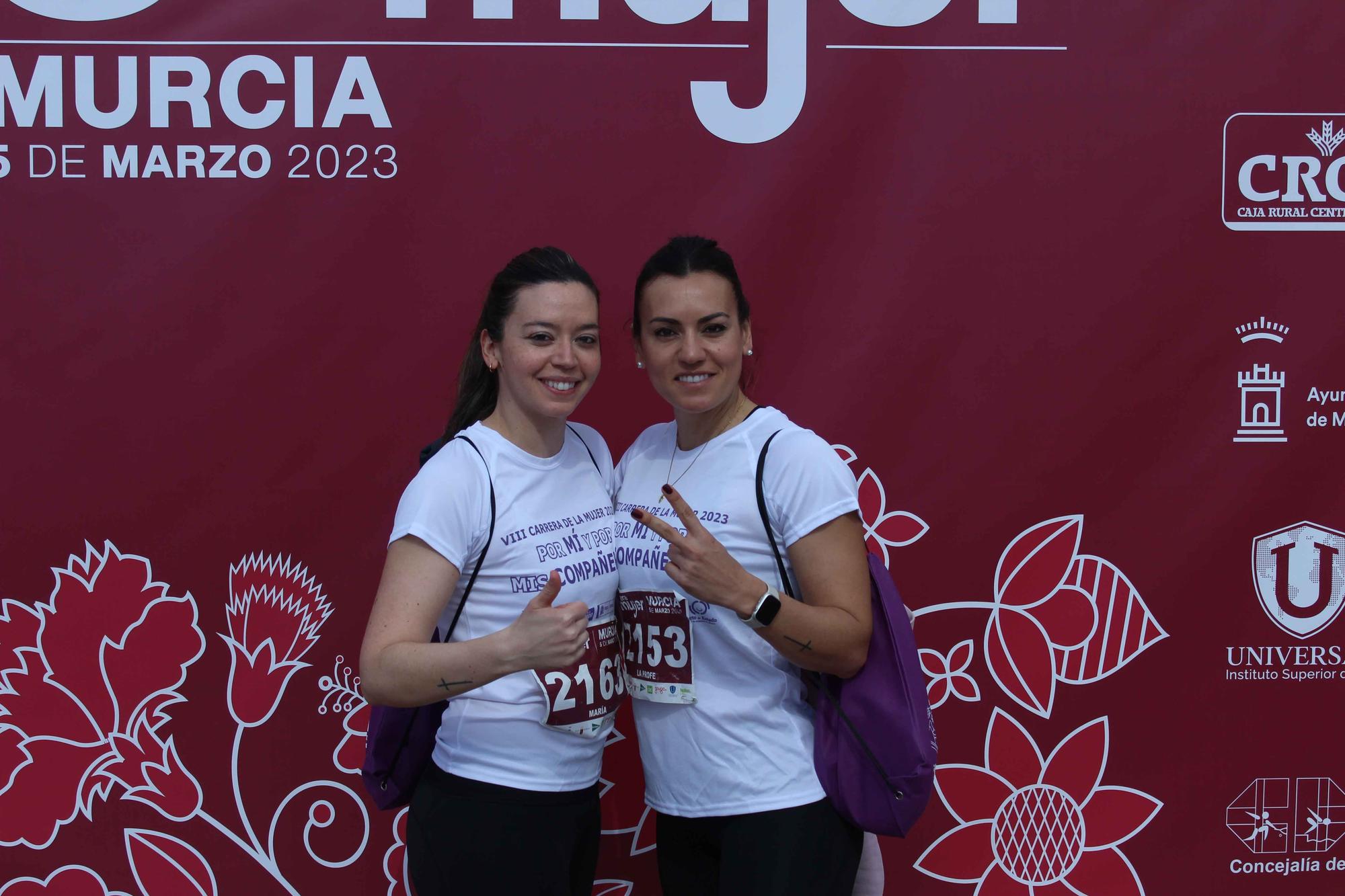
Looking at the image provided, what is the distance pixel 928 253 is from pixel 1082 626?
88 centimetres

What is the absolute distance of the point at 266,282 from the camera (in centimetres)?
230

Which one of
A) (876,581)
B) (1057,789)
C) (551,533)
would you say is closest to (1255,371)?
(1057,789)

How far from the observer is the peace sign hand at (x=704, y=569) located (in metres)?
1.51

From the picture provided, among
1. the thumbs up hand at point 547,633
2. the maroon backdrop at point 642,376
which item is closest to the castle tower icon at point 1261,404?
the maroon backdrop at point 642,376

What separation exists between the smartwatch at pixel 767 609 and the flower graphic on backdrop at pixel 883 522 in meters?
0.87

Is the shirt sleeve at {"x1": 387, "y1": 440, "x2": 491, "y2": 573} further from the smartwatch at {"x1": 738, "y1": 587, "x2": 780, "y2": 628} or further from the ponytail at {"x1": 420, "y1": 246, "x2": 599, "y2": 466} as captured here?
the smartwatch at {"x1": 738, "y1": 587, "x2": 780, "y2": 628}

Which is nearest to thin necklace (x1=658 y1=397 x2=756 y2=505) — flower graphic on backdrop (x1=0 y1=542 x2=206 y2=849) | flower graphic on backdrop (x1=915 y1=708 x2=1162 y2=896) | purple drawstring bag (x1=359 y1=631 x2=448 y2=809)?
purple drawstring bag (x1=359 y1=631 x2=448 y2=809)

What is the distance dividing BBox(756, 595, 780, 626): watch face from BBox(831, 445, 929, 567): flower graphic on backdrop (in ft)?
2.86

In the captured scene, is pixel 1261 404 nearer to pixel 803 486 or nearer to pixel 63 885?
pixel 803 486

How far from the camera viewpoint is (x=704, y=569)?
4.96 feet

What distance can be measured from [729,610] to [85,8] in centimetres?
186

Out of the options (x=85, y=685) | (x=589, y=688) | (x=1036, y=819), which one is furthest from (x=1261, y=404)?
(x=85, y=685)

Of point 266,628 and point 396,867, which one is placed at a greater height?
point 266,628

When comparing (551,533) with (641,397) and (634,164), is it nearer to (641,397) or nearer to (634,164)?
(641,397)
